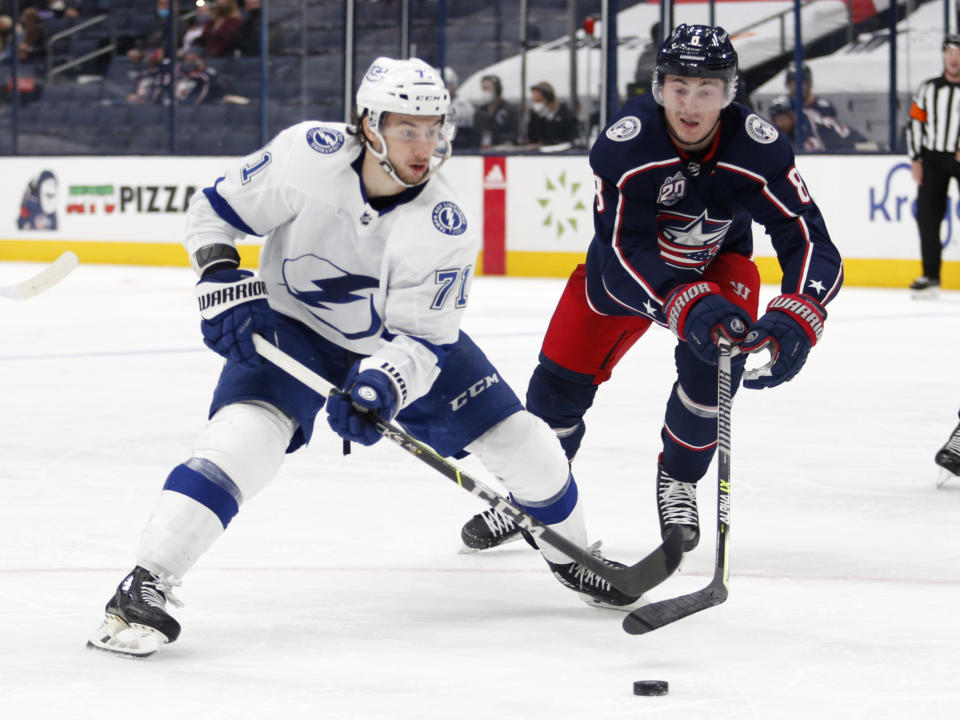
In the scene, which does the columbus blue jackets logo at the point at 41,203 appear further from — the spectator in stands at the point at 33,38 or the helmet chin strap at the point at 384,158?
the helmet chin strap at the point at 384,158

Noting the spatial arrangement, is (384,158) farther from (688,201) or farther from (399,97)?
(688,201)

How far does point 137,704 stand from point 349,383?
0.59 metres

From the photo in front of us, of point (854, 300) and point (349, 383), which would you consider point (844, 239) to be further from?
point (349, 383)

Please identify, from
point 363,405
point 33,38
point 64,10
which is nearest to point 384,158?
point 363,405

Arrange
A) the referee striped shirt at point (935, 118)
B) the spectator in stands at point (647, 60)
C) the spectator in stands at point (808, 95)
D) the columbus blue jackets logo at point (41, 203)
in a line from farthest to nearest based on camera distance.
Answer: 1. the columbus blue jackets logo at point (41, 203)
2. the spectator in stands at point (647, 60)
3. the spectator in stands at point (808, 95)
4. the referee striped shirt at point (935, 118)

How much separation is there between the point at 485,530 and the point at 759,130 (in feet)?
2.95

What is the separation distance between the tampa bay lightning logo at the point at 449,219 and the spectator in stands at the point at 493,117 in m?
8.66

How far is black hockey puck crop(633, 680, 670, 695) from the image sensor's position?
2045 mm

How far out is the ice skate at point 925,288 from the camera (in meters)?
8.52

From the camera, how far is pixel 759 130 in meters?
2.88

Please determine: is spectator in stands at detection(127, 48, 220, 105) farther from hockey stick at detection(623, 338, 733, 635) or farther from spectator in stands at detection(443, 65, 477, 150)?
hockey stick at detection(623, 338, 733, 635)

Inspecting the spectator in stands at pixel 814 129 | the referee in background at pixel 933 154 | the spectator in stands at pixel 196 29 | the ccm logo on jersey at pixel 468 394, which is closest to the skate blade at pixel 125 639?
the ccm logo on jersey at pixel 468 394

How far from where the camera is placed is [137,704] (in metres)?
1.99

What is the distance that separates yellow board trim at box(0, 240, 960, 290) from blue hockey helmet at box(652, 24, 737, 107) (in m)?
5.38
